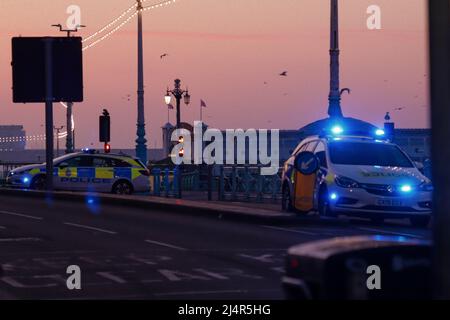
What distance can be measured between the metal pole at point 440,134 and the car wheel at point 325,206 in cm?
1588

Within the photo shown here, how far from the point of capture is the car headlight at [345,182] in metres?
21.8

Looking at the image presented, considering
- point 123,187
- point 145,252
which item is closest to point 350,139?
point 145,252

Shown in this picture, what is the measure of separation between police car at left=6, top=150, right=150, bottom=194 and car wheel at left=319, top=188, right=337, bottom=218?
706 inches

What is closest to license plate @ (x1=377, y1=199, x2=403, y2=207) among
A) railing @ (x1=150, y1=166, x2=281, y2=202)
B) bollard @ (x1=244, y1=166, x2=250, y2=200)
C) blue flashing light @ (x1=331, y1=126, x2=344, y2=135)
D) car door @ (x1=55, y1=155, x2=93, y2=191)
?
blue flashing light @ (x1=331, y1=126, x2=344, y2=135)

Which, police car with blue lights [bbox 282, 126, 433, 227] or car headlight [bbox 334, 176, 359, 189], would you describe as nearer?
police car with blue lights [bbox 282, 126, 433, 227]

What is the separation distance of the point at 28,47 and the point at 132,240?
13001 mm

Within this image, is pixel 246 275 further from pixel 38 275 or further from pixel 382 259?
pixel 382 259

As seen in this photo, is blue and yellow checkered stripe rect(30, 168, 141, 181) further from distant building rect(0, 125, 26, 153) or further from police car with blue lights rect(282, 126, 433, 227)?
distant building rect(0, 125, 26, 153)

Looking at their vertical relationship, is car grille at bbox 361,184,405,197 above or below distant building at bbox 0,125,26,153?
below

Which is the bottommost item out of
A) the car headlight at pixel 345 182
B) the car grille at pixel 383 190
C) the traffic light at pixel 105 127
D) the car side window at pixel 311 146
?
the car grille at pixel 383 190

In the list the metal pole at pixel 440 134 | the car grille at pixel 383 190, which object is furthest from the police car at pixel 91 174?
the metal pole at pixel 440 134

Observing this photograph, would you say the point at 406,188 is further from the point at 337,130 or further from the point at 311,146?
the point at 337,130

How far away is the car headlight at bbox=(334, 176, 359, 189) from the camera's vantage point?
21781 mm

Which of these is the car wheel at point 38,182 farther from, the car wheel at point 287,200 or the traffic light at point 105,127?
the car wheel at point 287,200
